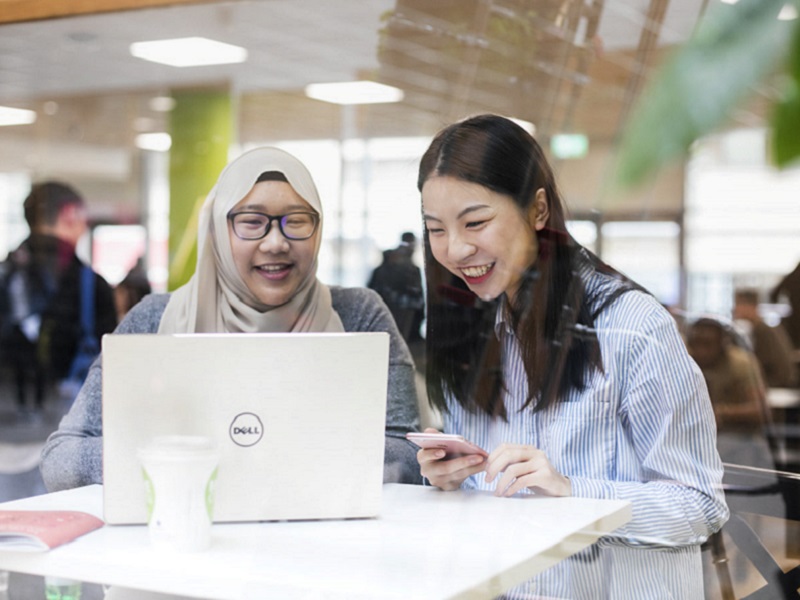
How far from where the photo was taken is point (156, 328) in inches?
78.2

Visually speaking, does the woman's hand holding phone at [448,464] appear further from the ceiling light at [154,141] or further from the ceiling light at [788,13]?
the ceiling light at [154,141]

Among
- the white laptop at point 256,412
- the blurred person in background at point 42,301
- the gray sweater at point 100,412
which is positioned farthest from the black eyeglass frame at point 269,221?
the blurred person in background at point 42,301

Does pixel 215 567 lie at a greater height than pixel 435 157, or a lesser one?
lesser

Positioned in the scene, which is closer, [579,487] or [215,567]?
[215,567]

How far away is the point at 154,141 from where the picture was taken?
5.51 metres

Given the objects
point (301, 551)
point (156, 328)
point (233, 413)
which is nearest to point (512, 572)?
point (301, 551)

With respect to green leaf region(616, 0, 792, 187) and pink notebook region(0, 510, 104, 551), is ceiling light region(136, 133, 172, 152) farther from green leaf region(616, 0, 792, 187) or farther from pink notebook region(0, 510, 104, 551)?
green leaf region(616, 0, 792, 187)

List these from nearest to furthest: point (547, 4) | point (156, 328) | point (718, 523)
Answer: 1. point (718, 523)
2. point (156, 328)
3. point (547, 4)

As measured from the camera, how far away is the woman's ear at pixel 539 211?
1.73 m

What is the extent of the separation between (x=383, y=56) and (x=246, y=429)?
1676mm

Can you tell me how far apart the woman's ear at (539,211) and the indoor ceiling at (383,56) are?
14 centimetres

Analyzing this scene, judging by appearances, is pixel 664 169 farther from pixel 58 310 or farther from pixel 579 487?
pixel 58 310

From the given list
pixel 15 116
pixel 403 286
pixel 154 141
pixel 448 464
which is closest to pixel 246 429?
pixel 448 464

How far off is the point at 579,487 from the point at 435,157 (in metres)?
0.69
